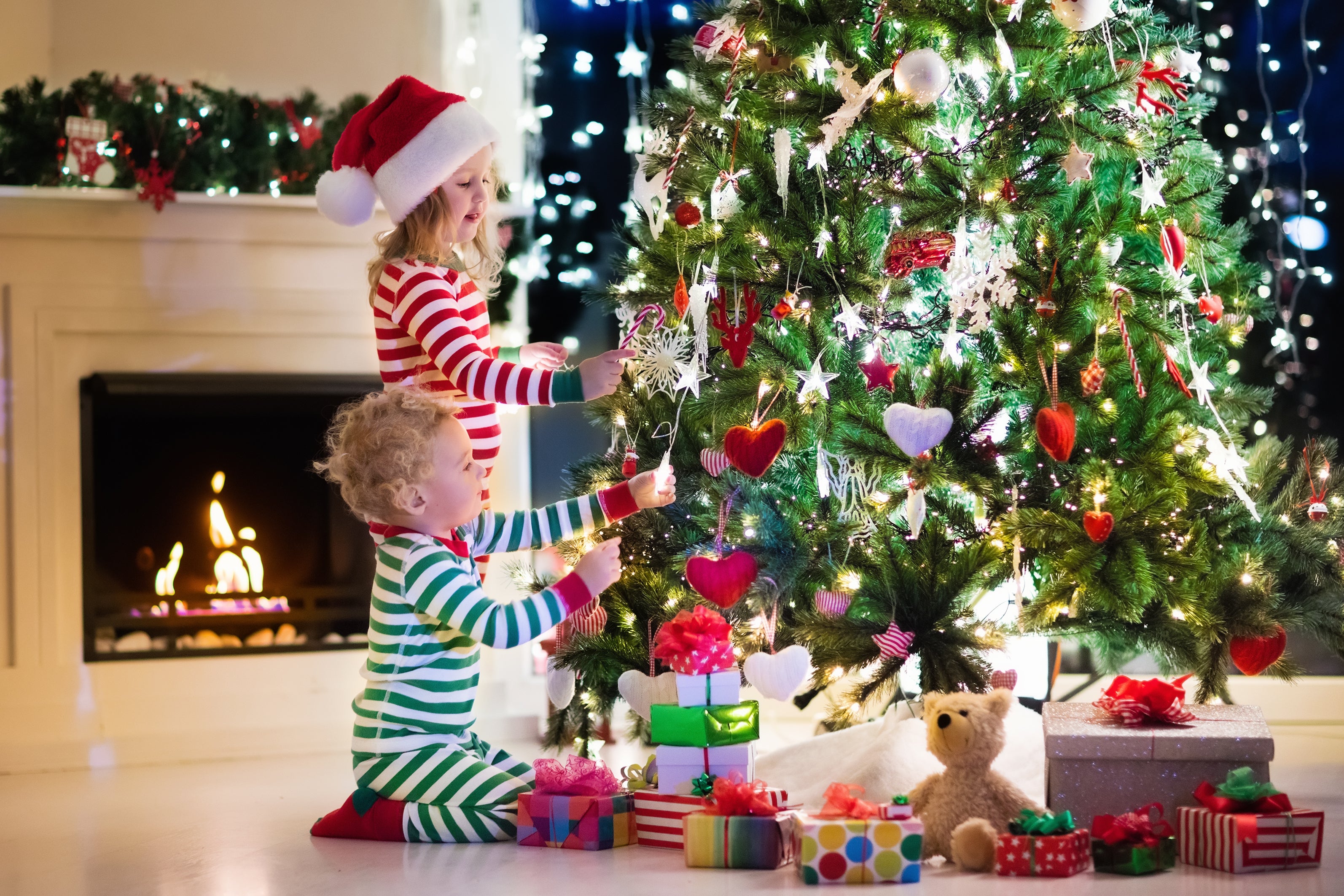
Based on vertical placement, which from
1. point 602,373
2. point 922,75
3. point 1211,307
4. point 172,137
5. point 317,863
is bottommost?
point 317,863

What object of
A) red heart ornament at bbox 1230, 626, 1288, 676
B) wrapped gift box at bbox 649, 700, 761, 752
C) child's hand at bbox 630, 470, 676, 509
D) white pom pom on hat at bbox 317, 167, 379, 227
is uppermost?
white pom pom on hat at bbox 317, 167, 379, 227

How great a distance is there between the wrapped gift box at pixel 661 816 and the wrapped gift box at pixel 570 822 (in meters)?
0.03

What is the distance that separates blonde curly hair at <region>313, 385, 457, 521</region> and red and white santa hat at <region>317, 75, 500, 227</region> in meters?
0.37

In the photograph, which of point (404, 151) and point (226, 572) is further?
point (226, 572)

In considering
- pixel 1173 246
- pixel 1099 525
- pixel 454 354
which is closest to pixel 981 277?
pixel 1173 246

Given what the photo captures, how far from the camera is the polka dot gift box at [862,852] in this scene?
182 centimetres

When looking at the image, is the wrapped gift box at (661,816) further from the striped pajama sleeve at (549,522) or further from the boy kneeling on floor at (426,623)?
the striped pajama sleeve at (549,522)

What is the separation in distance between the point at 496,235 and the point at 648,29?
0.77 m

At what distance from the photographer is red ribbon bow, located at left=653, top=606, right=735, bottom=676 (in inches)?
81.5

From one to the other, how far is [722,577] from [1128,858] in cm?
76

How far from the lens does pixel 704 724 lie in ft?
6.75

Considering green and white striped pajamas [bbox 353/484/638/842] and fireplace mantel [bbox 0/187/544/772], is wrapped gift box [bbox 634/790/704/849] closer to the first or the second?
green and white striped pajamas [bbox 353/484/638/842]

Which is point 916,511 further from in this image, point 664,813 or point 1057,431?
point 664,813

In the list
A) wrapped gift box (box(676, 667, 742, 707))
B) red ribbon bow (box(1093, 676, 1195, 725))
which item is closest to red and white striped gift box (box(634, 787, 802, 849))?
wrapped gift box (box(676, 667, 742, 707))
